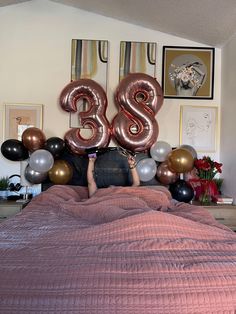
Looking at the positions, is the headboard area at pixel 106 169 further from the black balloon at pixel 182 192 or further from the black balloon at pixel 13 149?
the black balloon at pixel 13 149

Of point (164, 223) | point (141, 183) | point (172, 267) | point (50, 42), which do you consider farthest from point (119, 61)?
point (172, 267)

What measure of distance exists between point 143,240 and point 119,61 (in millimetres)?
2435

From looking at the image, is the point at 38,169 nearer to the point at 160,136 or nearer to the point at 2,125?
the point at 2,125

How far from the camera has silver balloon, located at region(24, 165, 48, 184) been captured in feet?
9.12

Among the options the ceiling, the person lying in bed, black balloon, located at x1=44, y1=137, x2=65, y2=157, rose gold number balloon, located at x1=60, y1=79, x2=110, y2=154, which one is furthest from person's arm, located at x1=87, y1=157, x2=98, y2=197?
the ceiling

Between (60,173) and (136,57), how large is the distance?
1532 millimetres

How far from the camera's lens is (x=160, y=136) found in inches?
127

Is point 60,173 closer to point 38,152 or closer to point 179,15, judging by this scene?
point 38,152

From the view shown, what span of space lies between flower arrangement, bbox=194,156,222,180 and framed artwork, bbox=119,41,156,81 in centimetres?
117

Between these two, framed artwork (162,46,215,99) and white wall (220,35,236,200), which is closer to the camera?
white wall (220,35,236,200)

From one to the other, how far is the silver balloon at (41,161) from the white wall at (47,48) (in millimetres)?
517

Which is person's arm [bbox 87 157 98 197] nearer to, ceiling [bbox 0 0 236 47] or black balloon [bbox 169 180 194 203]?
black balloon [bbox 169 180 194 203]

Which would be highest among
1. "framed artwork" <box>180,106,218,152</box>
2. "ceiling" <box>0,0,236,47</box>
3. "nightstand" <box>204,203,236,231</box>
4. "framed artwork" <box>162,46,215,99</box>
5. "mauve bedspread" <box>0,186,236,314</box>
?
"ceiling" <box>0,0,236,47</box>

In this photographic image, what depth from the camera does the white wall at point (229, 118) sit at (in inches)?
114
